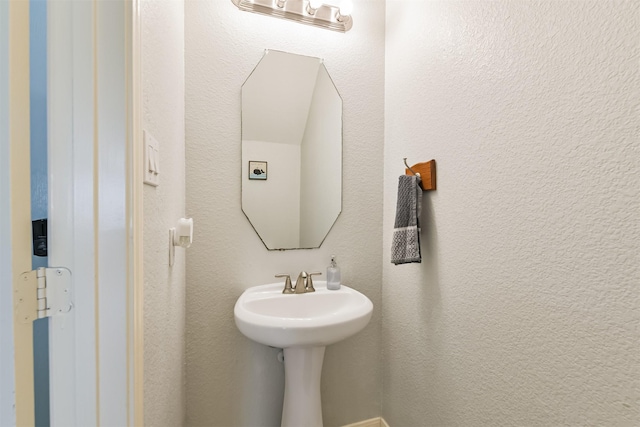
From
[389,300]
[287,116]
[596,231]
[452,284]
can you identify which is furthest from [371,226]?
[596,231]

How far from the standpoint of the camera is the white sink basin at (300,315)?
37.5 inches

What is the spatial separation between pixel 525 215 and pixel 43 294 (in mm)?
1083

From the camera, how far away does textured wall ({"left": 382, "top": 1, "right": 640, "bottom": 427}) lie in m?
0.62

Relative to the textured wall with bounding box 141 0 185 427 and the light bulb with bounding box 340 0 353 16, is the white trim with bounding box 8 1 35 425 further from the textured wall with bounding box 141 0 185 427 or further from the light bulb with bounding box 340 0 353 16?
the light bulb with bounding box 340 0 353 16

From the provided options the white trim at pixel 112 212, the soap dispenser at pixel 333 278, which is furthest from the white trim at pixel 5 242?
the soap dispenser at pixel 333 278

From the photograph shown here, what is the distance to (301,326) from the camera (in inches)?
37.3

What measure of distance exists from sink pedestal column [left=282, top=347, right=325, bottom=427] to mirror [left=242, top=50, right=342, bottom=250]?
47 cm

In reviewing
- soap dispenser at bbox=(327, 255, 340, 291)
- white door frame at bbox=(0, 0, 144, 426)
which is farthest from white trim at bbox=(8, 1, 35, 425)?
soap dispenser at bbox=(327, 255, 340, 291)

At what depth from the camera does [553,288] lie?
0.73m

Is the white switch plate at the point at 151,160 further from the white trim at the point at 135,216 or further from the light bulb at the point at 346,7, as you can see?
the light bulb at the point at 346,7

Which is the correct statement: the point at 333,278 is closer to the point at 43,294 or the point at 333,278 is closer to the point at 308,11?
the point at 43,294

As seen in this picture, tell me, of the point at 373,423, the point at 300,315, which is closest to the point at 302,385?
the point at 300,315

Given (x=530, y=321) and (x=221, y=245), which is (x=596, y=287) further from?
(x=221, y=245)

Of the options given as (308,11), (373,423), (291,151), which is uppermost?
(308,11)
